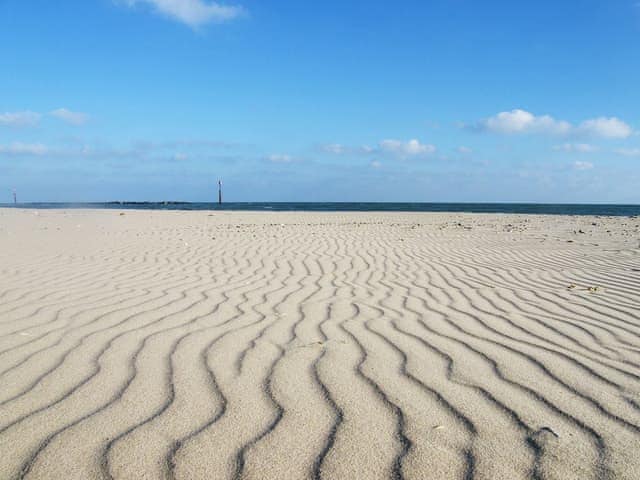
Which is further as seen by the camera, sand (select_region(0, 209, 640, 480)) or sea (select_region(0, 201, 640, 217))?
sea (select_region(0, 201, 640, 217))

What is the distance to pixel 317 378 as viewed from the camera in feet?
7.91

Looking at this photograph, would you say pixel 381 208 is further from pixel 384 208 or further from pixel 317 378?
pixel 317 378

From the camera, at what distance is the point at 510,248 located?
9.00 meters

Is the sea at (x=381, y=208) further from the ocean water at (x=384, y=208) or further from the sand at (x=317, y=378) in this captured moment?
the sand at (x=317, y=378)

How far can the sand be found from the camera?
5.59 ft

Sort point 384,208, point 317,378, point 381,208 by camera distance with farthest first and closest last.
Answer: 1. point 384,208
2. point 381,208
3. point 317,378

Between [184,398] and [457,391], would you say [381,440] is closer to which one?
[457,391]

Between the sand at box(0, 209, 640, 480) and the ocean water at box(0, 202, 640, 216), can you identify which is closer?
the sand at box(0, 209, 640, 480)

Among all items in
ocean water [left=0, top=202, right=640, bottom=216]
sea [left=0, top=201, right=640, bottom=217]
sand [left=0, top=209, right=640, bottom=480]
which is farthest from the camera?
ocean water [left=0, top=202, right=640, bottom=216]

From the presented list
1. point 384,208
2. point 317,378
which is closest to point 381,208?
point 384,208

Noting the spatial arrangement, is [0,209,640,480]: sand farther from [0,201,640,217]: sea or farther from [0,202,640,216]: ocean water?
[0,202,640,216]: ocean water

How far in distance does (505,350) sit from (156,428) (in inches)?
78.9

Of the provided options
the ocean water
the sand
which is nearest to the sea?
the ocean water

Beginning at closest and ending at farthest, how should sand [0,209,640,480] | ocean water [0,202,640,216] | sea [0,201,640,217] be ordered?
sand [0,209,640,480] < sea [0,201,640,217] < ocean water [0,202,640,216]
